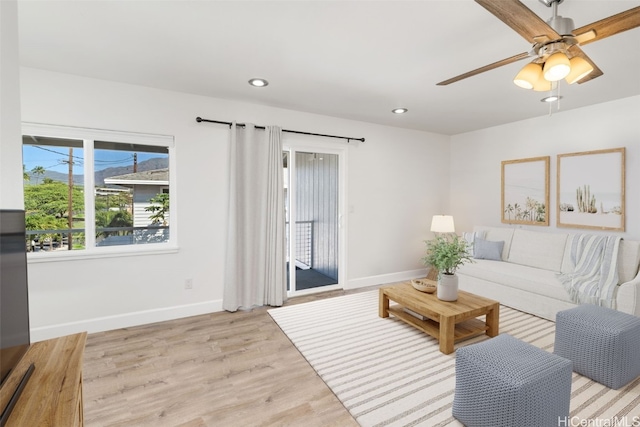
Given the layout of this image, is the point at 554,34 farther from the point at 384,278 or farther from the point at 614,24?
the point at 384,278

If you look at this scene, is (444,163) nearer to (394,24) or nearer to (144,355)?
(394,24)

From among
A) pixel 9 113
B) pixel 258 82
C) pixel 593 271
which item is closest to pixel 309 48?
pixel 258 82

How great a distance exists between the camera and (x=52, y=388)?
3.77 ft

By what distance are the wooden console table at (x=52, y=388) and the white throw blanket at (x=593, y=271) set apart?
157 inches

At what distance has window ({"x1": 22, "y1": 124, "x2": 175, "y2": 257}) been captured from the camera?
9.05ft

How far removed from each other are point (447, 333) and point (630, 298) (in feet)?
5.85

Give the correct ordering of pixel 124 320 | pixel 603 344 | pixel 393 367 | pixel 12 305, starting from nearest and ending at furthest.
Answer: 1. pixel 12 305
2. pixel 603 344
3. pixel 393 367
4. pixel 124 320

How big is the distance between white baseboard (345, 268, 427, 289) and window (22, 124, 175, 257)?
2569 mm

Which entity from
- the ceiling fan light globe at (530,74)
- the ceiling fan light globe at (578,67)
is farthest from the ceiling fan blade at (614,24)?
the ceiling fan light globe at (530,74)

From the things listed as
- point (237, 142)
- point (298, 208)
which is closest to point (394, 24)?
point (237, 142)

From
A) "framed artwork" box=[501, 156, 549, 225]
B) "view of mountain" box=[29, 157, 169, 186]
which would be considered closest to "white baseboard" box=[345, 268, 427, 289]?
"framed artwork" box=[501, 156, 549, 225]

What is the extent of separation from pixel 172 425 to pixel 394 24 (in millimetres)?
2875

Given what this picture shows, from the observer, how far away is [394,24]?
1.96 meters

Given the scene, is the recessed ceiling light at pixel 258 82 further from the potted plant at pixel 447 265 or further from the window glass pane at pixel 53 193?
the potted plant at pixel 447 265
